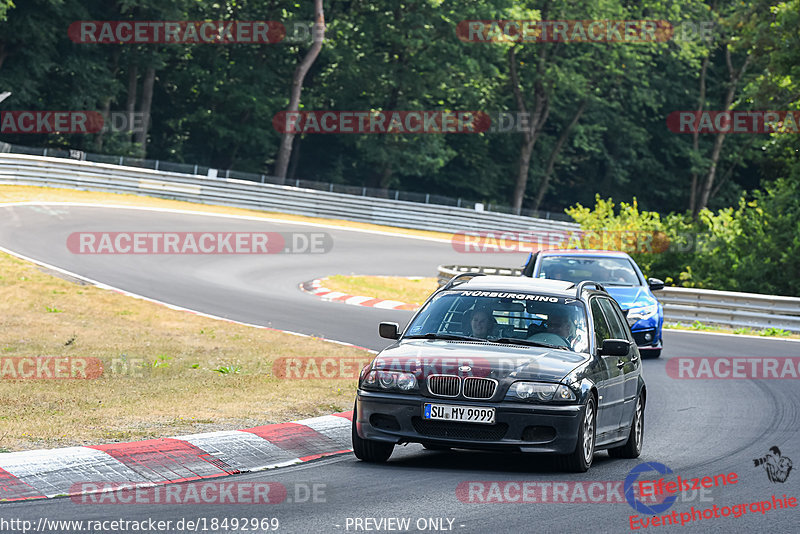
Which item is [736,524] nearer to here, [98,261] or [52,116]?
[98,261]

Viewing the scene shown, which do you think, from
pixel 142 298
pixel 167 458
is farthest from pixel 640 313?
pixel 167 458

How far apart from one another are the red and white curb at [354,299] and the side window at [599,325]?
1533 cm

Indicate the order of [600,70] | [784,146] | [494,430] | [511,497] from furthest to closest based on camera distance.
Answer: [600,70] < [784,146] < [494,430] < [511,497]

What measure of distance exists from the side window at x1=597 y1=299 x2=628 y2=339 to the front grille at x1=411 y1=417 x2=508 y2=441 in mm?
2297

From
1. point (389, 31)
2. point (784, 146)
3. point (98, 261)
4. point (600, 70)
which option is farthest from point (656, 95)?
point (98, 261)

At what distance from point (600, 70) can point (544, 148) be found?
6.04 meters

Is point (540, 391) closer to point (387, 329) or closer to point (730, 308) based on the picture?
point (387, 329)

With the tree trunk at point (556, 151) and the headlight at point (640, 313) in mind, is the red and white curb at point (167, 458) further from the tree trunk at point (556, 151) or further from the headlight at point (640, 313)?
the tree trunk at point (556, 151)

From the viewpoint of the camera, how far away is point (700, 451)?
10633 millimetres

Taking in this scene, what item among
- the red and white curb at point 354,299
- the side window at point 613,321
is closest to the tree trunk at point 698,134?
the red and white curb at point 354,299

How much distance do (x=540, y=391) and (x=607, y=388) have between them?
1.13 m

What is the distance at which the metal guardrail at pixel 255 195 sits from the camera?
42.8 m

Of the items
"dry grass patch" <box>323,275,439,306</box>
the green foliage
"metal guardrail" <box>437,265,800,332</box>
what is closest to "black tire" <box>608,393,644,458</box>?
"metal guardrail" <box>437,265,800,332</box>

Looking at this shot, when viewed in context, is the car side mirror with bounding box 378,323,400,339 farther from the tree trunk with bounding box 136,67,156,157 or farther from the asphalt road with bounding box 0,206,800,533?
the tree trunk with bounding box 136,67,156,157
